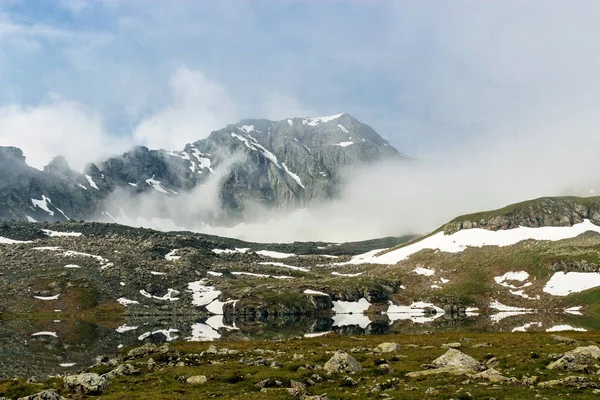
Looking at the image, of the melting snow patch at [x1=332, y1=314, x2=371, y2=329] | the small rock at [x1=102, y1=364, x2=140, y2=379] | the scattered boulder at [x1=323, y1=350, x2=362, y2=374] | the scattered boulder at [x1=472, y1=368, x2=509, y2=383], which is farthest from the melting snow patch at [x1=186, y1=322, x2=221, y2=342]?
the scattered boulder at [x1=472, y1=368, x2=509, y2=383]

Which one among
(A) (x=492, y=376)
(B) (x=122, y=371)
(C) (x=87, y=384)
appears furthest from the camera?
(B) (x=122, y=371)

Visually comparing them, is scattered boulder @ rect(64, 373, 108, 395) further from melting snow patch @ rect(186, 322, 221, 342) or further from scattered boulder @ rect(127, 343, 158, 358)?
melting snow patch @ rect(186, 322, 221, 342)

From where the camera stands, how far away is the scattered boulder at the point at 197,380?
3581 centimetres

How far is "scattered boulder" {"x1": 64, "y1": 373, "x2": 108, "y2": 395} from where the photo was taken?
34562 mm

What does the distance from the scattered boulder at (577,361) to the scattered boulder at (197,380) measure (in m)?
26.2

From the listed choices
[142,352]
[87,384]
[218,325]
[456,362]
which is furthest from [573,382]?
[218,325]

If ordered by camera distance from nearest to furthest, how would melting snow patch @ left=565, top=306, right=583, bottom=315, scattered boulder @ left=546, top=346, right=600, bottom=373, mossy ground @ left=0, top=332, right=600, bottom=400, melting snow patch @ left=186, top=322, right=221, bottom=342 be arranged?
mossy ground @ left=0, top=332, right=600, bottom=400, scattered boulder @ left=546, top=346, right=600, bottom=373, melting snow patch @ left=186, top=322, right=221, bottom=342, melting snow patch @ left=565, top=306, right=583, bottom=315

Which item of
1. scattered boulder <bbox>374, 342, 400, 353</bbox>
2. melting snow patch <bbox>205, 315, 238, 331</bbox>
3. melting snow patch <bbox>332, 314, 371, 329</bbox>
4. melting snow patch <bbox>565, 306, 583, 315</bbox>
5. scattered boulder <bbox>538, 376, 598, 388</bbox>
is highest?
scattered boulder <bbox>538, 376, 598, 388</bbox>

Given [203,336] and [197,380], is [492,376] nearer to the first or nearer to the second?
[197,380]

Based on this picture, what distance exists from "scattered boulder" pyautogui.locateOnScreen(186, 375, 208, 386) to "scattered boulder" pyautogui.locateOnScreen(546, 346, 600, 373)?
1033 inches

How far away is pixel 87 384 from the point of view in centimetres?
3500

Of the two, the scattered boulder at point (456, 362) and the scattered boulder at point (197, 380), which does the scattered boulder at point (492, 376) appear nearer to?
the scattered boulder at point (456, 362)

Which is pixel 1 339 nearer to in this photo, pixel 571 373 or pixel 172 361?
pixel 172 361

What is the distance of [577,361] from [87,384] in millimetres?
36753
